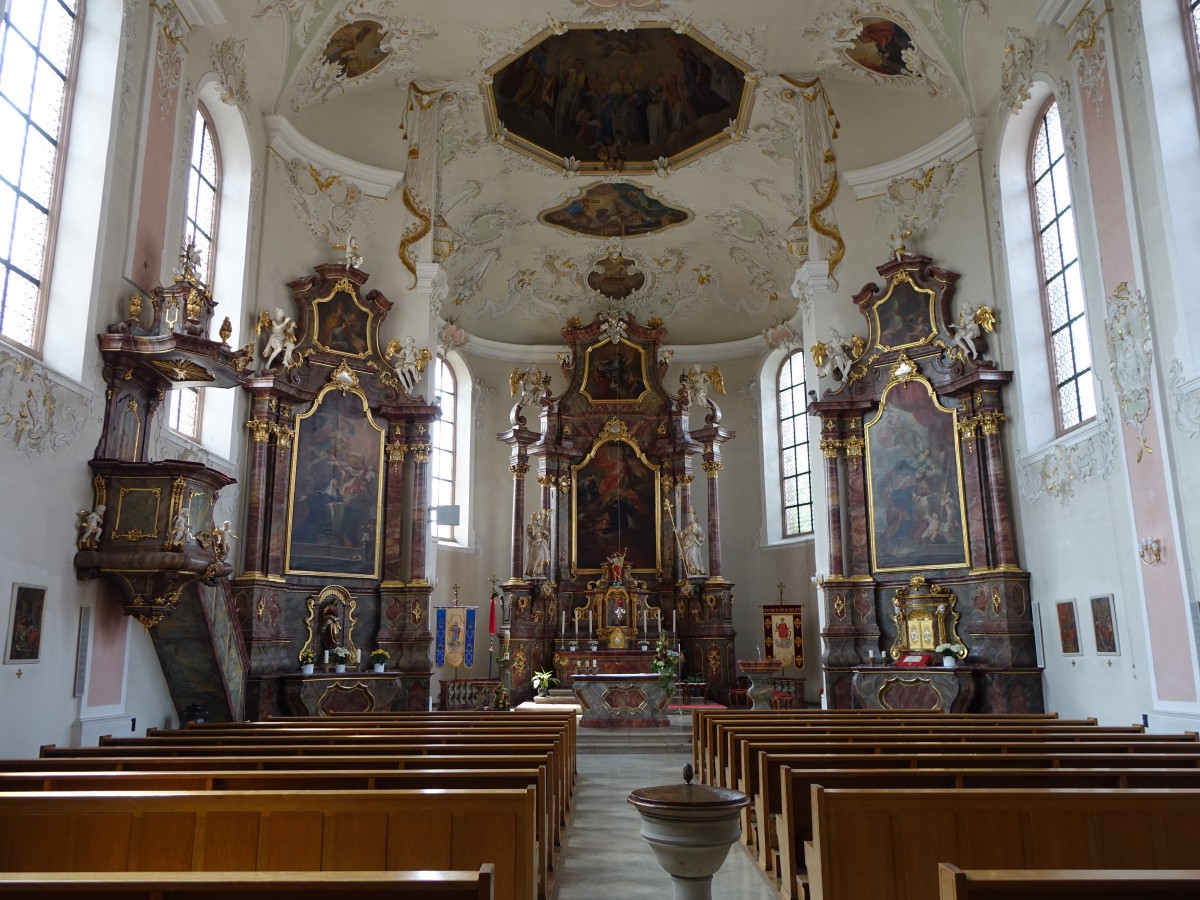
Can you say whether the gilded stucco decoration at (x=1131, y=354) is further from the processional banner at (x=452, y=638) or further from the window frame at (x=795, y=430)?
the processional banner at (x=452, y=638)

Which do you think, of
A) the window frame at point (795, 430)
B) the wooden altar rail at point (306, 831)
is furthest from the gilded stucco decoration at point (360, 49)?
the wooden altar rail at point (306, 831)

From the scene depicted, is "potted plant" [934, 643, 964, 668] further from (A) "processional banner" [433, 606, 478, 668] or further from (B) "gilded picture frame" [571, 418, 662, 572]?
(A) "processional banner" [433, 606, 478, 668]

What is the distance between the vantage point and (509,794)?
15.7ft

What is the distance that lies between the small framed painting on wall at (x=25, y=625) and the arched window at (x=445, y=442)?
597 inches

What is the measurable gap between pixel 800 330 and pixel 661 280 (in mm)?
4362

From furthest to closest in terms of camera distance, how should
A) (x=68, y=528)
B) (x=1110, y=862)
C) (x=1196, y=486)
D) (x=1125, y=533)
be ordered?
(x=1125, y=533) → (x=1196, y=486) → (x=68, y=528) → (x=1110, y=862)

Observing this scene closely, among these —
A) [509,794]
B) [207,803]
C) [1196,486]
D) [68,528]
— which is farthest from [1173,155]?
[68,528]

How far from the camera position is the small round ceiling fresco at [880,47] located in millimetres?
17312

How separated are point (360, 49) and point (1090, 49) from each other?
12578 mm

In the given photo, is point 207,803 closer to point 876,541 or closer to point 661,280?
point 876,541

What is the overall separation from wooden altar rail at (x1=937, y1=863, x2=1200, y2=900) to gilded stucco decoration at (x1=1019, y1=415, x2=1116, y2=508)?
1062cm

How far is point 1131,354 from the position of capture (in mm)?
11594

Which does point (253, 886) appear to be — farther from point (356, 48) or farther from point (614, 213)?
point (614, 213)

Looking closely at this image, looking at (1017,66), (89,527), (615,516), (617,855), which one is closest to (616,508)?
(615,516)
